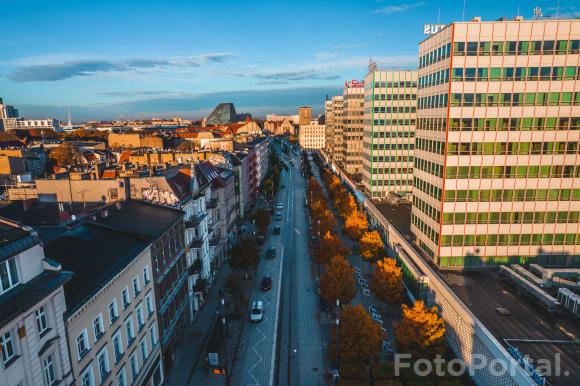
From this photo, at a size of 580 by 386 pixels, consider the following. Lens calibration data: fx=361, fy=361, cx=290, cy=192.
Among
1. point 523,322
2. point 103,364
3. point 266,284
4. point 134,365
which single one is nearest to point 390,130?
point 266,284

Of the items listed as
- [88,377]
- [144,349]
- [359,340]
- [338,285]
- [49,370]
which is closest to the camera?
[49,370]

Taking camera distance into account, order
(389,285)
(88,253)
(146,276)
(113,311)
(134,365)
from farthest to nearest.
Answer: (389,285)
(146,276)
(134,365)
(113,311)
(88,253)

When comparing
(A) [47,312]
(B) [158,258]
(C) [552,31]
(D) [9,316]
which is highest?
(C) [552,31]

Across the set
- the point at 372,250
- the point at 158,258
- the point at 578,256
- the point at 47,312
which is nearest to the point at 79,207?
the point at 158,258

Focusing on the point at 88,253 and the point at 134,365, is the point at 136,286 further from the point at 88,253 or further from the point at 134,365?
the point at 134,365

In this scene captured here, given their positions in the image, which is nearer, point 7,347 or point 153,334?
point 7,347

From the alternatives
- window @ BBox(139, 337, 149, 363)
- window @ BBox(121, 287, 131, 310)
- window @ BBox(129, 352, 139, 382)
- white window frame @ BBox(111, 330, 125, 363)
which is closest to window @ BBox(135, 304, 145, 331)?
window @ BBox(139, 337, 149, 363)

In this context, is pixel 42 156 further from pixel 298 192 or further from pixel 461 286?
pixel 461 286

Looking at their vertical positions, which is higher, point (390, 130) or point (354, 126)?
point (354, 126)
